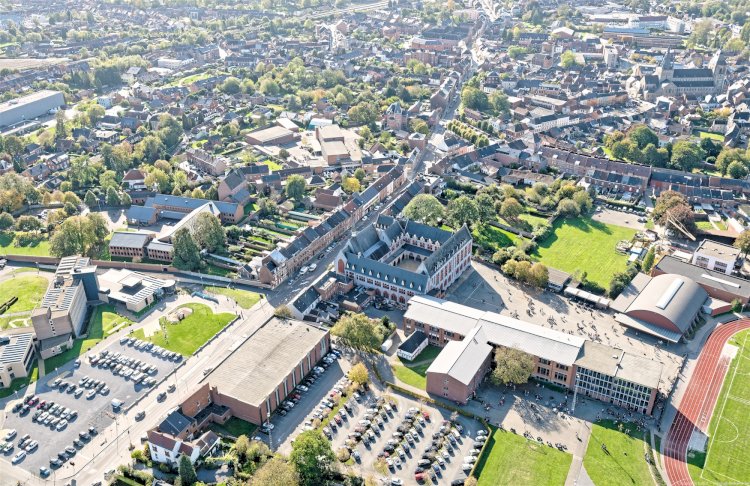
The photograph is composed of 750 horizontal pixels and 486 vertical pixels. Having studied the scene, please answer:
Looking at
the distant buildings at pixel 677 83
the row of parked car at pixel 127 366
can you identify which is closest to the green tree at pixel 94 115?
the row of parked car at pixel 127 366

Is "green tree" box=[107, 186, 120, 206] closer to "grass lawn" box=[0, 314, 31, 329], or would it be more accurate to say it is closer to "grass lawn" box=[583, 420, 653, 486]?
"grass lawn" box=[0, 314, 31, 329]

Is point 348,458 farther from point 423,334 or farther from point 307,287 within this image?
point 307,287

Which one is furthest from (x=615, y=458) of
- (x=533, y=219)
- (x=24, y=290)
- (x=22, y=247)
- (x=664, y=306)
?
(x=22, y=247)

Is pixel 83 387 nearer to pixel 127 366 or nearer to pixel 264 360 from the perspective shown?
pixel 127 366

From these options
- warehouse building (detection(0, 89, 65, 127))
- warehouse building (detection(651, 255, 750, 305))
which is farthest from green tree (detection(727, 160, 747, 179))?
warehouse building (detection(0, 89, 65, 127))

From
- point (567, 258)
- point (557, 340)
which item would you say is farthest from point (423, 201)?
point (557, 340)
